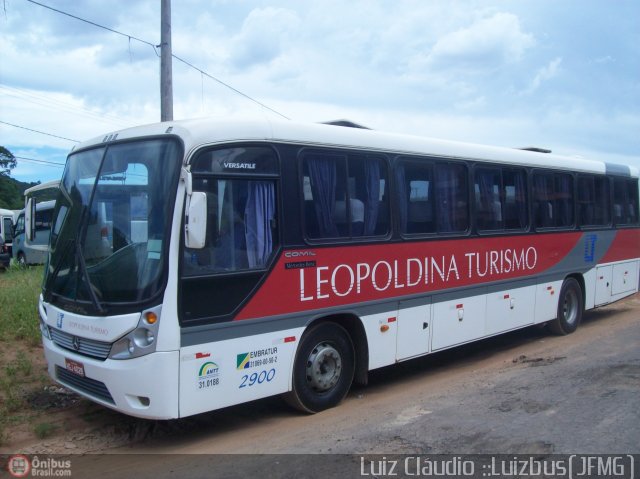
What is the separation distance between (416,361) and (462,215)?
2.38 meters

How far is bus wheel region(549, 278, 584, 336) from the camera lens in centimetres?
1038

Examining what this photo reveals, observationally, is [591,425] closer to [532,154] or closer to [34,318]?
[532,154]

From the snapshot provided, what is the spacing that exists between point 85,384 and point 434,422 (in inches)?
133

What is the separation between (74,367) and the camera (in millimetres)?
5566

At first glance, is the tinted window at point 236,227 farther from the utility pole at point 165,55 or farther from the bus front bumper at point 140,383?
the utility pole at point 165,55

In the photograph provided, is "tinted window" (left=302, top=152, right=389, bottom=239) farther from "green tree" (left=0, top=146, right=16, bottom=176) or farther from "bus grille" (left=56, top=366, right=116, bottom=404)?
"green tree" (left=0, top=146, right=16, bottom=176)

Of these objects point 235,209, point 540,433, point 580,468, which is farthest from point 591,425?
point 235,209

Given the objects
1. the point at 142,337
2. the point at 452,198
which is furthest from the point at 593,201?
the point at 142,337

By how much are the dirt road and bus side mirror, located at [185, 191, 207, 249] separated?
190 cm

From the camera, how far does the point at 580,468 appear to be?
15.5 feet

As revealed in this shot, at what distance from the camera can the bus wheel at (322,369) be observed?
612cm

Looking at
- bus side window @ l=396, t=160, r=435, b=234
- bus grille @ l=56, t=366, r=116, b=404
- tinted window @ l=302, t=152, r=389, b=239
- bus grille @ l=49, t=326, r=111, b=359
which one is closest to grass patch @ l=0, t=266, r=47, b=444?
bus grille @ l=56, t=366, r=116, b=404

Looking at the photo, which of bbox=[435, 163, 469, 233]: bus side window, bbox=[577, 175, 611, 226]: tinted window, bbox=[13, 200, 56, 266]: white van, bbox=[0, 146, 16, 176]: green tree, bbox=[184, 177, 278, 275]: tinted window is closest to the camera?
bbox=[184, 177, 278, 275]: tinted window

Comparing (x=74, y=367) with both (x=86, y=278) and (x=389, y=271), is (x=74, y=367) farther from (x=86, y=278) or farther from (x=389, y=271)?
(x=389, y=271)
